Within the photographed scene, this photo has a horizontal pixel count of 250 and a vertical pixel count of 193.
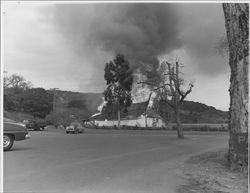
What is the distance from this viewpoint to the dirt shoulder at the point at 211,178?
409 cm

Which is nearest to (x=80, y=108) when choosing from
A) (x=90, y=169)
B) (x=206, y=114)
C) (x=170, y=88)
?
(x=90, y=169)

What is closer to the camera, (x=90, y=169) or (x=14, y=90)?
(x=14, y=90)

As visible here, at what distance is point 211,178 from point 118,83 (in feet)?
7.57

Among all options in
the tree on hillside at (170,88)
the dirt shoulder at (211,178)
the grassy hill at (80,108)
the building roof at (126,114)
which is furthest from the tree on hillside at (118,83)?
the dirt shoulder at (211,178)

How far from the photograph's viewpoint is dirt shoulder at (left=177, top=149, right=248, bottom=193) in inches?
161

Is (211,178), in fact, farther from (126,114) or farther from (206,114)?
(126,114)

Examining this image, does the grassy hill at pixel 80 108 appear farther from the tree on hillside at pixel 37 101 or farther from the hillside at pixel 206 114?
the tree on hillside at pixel 37 101

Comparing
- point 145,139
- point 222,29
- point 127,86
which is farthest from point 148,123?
point 222,29

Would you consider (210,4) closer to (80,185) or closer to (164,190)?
(164,190)

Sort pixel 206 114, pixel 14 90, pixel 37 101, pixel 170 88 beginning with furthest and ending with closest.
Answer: pixel 170 88
pixel 206 114
pixel 37 101
pixel 14 90

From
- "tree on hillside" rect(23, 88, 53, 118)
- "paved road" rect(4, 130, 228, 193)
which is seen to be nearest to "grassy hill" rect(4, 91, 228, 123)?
"tree on hillside" rect(23, 88, 53, 118)

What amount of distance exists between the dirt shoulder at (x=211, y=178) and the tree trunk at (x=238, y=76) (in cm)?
33

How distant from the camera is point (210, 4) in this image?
3607mm

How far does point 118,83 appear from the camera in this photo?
430cm
